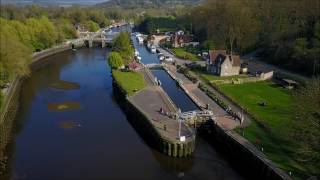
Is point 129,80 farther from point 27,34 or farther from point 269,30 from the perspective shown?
point 269,30

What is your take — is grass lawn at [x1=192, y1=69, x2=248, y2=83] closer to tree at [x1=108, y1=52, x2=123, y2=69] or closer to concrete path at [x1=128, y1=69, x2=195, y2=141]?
concrete path at [x1=128, y1=69, x2=195, y2=141]

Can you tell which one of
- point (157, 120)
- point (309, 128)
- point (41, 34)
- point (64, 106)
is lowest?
point (64, 106)

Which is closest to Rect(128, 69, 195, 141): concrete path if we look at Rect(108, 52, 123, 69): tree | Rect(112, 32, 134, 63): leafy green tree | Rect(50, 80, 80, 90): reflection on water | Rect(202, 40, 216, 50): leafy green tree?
Rect(108, 52, 123, 69): tree

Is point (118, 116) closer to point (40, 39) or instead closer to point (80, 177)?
point (80, 177)

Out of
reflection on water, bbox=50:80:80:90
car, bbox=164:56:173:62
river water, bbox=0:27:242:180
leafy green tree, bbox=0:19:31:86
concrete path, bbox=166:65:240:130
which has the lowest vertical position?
river water, bbox=0:27:242:180

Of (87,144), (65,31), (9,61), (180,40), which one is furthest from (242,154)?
(65,31)

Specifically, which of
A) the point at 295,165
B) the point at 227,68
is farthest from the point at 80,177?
the point at 227,68
